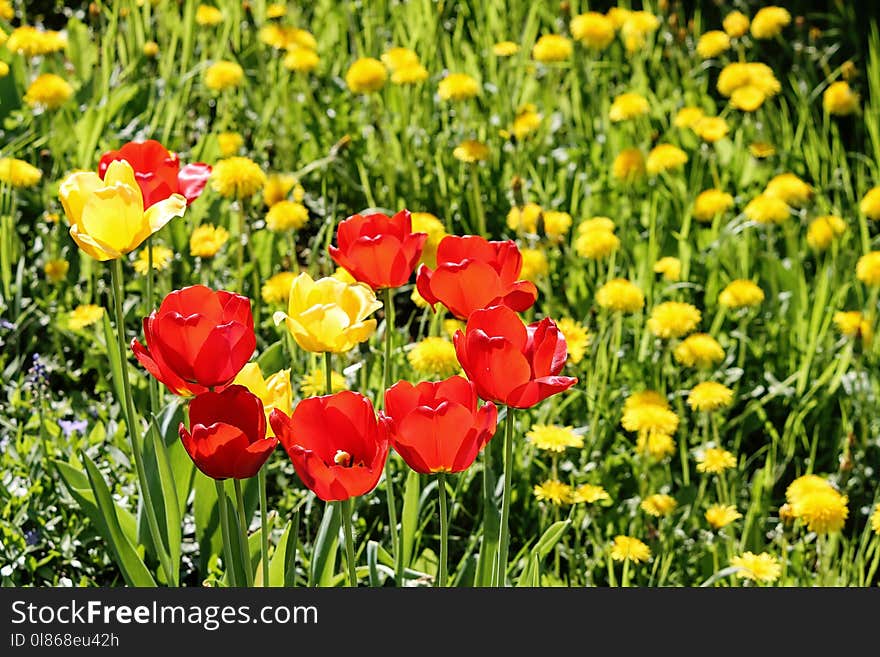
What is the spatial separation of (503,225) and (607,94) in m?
0.62

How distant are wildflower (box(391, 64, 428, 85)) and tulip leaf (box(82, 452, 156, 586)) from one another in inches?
52.7

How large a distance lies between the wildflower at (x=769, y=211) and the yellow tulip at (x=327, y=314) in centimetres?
131

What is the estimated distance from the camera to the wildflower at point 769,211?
2.33 meters

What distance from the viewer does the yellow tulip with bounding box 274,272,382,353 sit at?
1.21 metres

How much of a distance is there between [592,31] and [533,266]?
91cm

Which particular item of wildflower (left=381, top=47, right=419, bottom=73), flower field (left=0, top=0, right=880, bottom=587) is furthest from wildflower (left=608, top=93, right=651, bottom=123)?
wildflower (left=381, top=47, right=419, bottom=73)

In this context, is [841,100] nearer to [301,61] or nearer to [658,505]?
[301,61]

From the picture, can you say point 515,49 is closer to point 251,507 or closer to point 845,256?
point 845,256

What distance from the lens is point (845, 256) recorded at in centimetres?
249

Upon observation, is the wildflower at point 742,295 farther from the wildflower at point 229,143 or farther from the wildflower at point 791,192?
the wildflower at point 229,143

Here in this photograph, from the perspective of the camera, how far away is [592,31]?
2.77 meters

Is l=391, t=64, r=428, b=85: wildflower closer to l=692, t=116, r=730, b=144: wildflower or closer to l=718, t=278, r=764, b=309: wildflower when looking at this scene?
l=692, t=116, r=730, b=144: wildflower

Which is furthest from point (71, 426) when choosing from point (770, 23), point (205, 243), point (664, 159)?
point (770, 23)

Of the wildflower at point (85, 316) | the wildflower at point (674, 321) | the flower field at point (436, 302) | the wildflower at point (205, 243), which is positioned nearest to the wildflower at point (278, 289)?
the flower field at point (436, 302)
